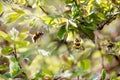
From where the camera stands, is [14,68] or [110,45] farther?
[110,45]

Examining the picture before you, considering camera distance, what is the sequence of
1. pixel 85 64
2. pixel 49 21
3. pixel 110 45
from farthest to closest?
pixel 85 64, pixel 110 45, pixel 49 21

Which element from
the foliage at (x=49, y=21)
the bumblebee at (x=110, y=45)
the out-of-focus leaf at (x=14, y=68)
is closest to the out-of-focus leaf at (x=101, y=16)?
the foliage at (x=49, y=21)

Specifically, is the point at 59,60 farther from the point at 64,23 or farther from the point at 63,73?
the point at 64,23

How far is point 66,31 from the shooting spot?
1.04m

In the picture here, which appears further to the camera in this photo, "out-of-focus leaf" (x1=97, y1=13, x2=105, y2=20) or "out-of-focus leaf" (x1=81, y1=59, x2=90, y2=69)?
"out-of-focus leaf" (x1=81, y1=59, x2=90, y2=69)

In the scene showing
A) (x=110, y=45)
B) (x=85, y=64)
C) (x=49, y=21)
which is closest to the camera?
(x=49, y=21)

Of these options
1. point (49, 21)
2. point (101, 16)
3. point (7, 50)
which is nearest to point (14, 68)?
point (7, 50)

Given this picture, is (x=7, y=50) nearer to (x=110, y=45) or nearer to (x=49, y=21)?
(x=49, y=21)

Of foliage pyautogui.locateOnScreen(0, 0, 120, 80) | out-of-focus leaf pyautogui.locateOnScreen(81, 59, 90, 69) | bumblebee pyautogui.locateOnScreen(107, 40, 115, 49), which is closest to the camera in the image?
foliage pyautogui.locateOnScreen(0, 0, 120, 80)

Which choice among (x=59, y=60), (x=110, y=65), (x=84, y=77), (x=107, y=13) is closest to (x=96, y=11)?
(x=107, y=13)

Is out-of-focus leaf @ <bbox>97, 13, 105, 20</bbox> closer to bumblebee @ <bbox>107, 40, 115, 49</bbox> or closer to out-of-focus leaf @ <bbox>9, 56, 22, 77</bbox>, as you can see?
bumblebee @ <bbox>107, 40, 115, 49</bbox>

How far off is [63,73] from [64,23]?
0.79 ft

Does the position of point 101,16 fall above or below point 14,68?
above

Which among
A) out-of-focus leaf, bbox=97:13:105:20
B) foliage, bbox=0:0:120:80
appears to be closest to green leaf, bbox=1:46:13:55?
foliage, bbox=0:0:120:80
